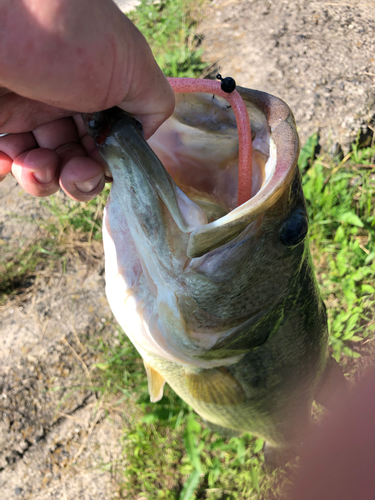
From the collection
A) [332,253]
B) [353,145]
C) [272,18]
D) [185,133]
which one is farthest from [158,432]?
[272,18]

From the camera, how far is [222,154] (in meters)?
1.31

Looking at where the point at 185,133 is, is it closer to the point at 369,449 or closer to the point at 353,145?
the point at 369,449

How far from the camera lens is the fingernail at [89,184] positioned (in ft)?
4.52

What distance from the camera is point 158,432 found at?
2723mm

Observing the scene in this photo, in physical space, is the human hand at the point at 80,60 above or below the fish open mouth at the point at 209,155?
above

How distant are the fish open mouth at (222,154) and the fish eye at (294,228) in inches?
5.4

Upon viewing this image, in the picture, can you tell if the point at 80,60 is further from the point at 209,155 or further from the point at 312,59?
the point at 312,59

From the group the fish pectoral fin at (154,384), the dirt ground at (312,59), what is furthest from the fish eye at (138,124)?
the dirt ground at (312,59)

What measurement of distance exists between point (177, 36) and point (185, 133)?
12.0ft

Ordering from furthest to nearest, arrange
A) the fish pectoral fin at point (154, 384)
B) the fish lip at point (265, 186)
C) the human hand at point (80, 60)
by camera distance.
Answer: the fish pectoral fin at point (154, 384) → the fish lip at point (265, 186) → the human hand at point (80, 60)

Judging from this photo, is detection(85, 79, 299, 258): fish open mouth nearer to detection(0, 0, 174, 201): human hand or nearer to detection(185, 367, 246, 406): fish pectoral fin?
detection(0, 0, 174, 201): human hand

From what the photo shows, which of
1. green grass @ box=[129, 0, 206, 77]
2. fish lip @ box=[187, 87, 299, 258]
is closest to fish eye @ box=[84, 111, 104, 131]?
fish lip @ box=[187, 87, 299, 258]

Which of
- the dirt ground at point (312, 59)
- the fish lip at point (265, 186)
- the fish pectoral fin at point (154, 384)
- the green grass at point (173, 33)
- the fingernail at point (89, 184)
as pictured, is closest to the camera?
the fish lip at point (265, 186)

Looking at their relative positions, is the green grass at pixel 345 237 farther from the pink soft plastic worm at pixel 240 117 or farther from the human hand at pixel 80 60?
the human hand at pixel 80 60
